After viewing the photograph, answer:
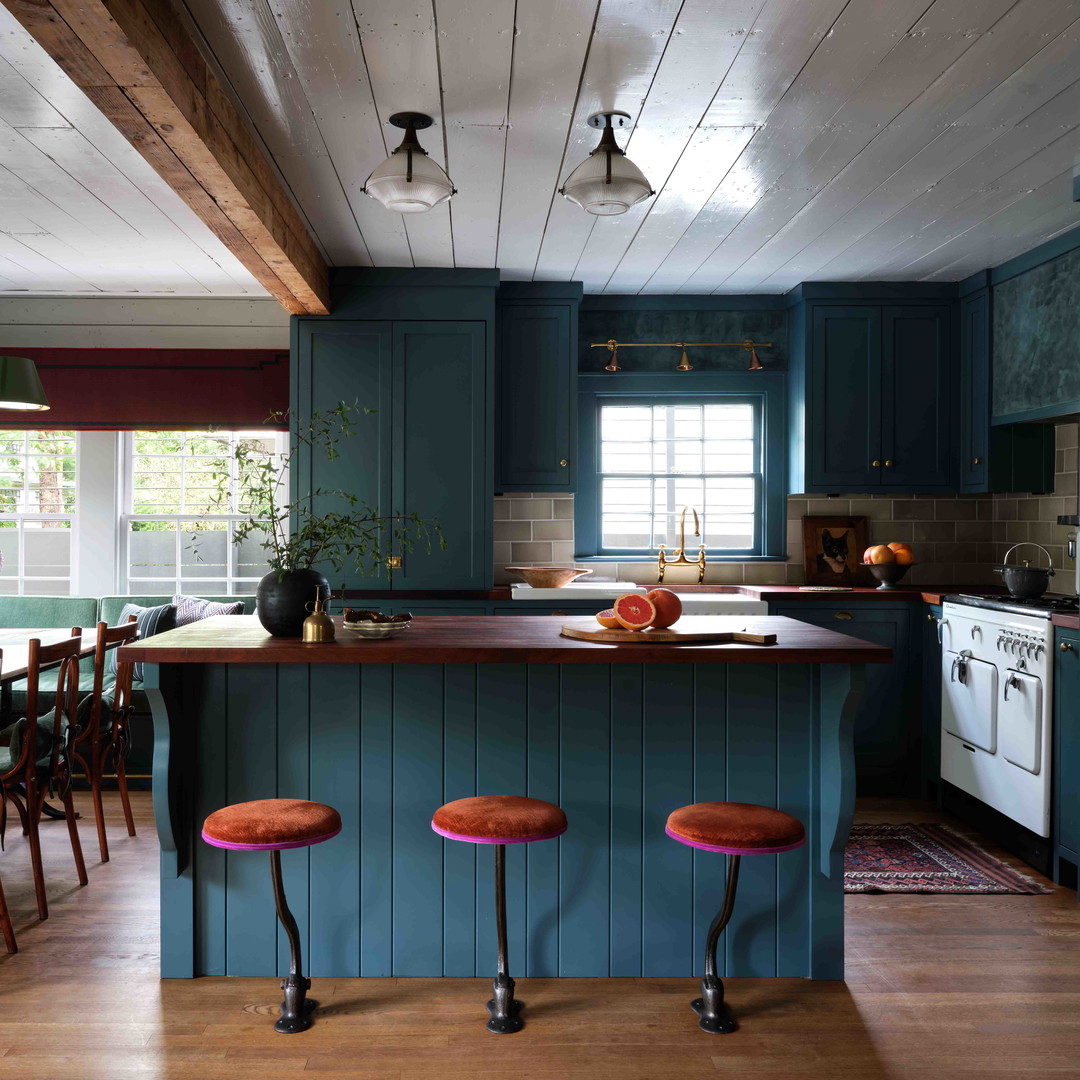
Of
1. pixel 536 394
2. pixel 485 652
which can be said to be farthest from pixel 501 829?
pixel 536 394

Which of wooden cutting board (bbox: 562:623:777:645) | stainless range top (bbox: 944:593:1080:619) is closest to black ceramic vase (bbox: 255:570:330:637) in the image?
wooden cutting board (bbox: 562:623:777:645)

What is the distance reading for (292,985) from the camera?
2424mm

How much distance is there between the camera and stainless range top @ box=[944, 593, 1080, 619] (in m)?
3.54

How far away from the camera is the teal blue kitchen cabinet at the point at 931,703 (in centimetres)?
443

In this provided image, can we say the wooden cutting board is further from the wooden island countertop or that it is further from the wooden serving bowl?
the wooden serving bowl

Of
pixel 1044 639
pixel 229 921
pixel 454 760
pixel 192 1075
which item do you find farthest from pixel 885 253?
pixel 192 1075

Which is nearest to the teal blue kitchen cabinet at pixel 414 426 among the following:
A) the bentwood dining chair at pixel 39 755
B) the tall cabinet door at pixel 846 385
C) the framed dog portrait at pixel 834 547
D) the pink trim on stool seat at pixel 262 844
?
the bentwood dining chair at pixel 39 755

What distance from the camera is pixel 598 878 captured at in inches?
106

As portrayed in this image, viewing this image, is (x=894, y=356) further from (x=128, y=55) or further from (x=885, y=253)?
(x=128, y=55)

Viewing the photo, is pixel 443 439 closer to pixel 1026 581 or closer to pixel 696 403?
pixel 696 403

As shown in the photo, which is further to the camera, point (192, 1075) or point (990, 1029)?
point (990, 1029)

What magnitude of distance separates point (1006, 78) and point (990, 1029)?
2.68 m

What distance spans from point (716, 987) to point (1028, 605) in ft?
7.30

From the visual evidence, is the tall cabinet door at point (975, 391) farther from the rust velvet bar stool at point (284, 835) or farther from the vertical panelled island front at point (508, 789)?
the rust velvet bar stool at point (284, 835)
